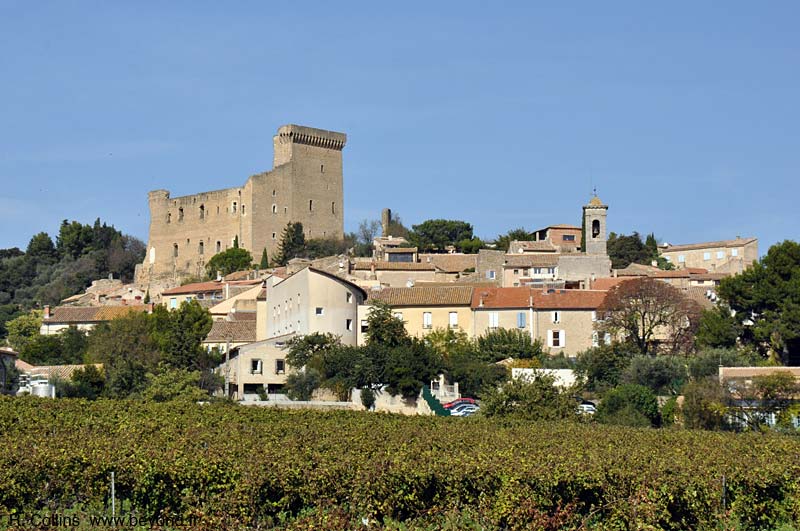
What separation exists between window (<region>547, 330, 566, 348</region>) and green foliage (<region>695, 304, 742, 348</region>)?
5.13 metres

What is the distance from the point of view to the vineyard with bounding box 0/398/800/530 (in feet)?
61.3

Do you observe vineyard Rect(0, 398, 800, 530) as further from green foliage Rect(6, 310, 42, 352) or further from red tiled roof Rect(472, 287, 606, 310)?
green foliage Rect(6, 310, 42, 352)

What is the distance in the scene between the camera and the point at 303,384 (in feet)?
140

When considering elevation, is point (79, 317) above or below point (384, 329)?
above

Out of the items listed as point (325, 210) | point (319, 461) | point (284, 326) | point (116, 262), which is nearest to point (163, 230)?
point (116, 262)

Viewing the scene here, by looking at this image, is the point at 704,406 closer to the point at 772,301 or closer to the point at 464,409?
the point at 464,409

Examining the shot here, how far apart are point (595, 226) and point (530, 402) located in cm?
3411

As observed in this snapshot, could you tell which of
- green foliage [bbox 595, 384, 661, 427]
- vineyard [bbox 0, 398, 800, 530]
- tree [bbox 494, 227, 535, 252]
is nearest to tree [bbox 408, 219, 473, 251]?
Answer: tree [bbox 494, 227, 535, 252]

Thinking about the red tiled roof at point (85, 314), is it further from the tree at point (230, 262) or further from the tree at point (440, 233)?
the tree at point (440, 233)

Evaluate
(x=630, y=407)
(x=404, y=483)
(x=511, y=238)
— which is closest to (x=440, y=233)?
(x=511, y=238)

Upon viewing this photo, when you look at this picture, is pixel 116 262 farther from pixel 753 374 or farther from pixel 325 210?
pixel 753 374

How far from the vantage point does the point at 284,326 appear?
→ 49344 mm

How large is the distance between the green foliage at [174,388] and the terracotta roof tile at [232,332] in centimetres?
943

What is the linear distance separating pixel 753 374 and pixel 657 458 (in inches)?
773
